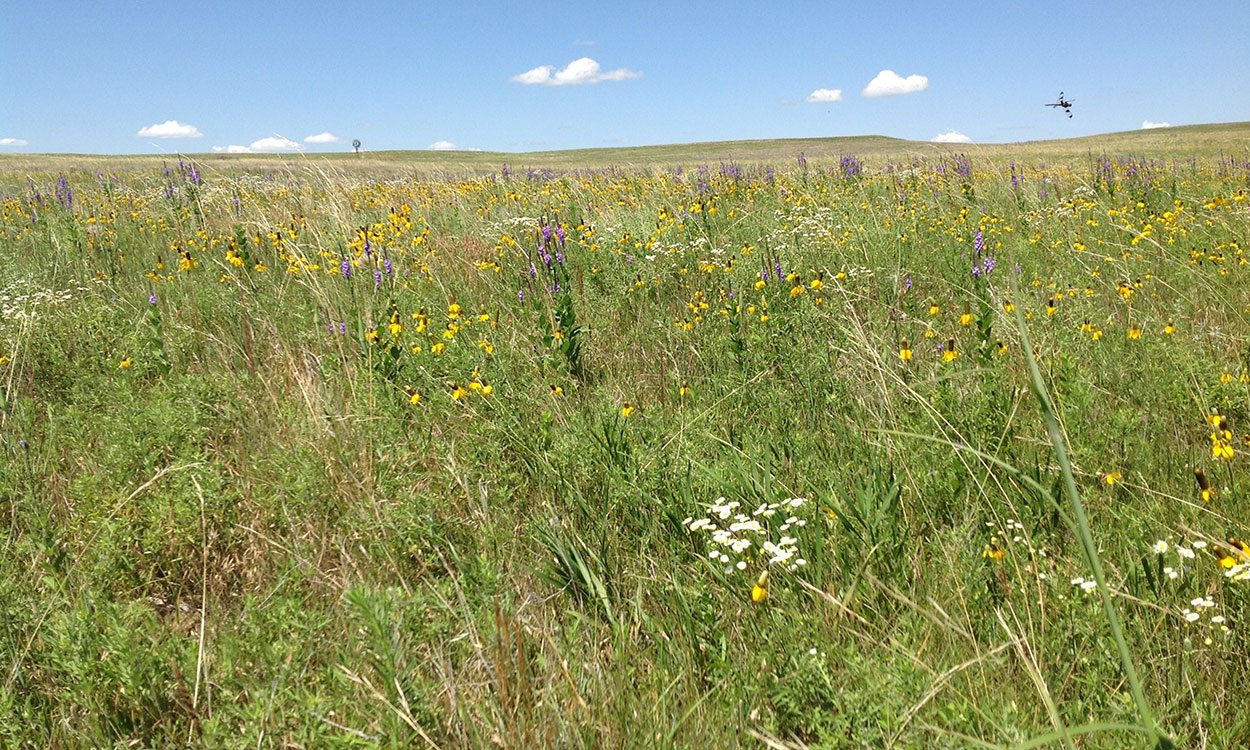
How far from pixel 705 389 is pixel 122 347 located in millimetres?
3059

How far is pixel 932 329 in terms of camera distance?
3.44m

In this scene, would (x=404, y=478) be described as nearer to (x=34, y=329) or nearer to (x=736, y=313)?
(x=736, y=313)

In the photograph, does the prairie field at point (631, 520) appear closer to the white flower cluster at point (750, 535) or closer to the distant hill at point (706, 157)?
the white flower cluster at point (750, 535)

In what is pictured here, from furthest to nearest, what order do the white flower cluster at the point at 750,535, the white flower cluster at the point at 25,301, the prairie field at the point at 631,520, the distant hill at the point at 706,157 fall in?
the distant hill at the point at 706,157, the white flower cluster at the point at 25,301, the white flower cluster at the point at 750,535, the prairie field at the point at 631,520

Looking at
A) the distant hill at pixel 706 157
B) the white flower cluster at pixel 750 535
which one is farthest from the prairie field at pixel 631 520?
the distant hill at pixel 706 157

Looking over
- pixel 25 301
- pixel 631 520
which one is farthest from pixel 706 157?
pixel 631 520

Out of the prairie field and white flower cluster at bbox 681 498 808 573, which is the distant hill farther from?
white flower cluster at bbox 681 498 808 573

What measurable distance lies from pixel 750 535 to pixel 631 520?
0.37m

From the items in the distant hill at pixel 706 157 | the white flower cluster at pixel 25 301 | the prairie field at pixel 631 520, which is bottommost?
the prairie field at pixel 631 520

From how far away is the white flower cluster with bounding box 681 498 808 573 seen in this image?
5.84ft

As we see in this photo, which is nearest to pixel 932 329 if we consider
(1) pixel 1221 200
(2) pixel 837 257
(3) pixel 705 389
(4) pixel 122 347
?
(3) pixel 705 389

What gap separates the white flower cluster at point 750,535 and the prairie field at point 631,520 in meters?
0.02

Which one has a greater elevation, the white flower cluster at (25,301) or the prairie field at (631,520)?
the white flower cluster at (25,301)

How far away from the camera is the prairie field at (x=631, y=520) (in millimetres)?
1452
